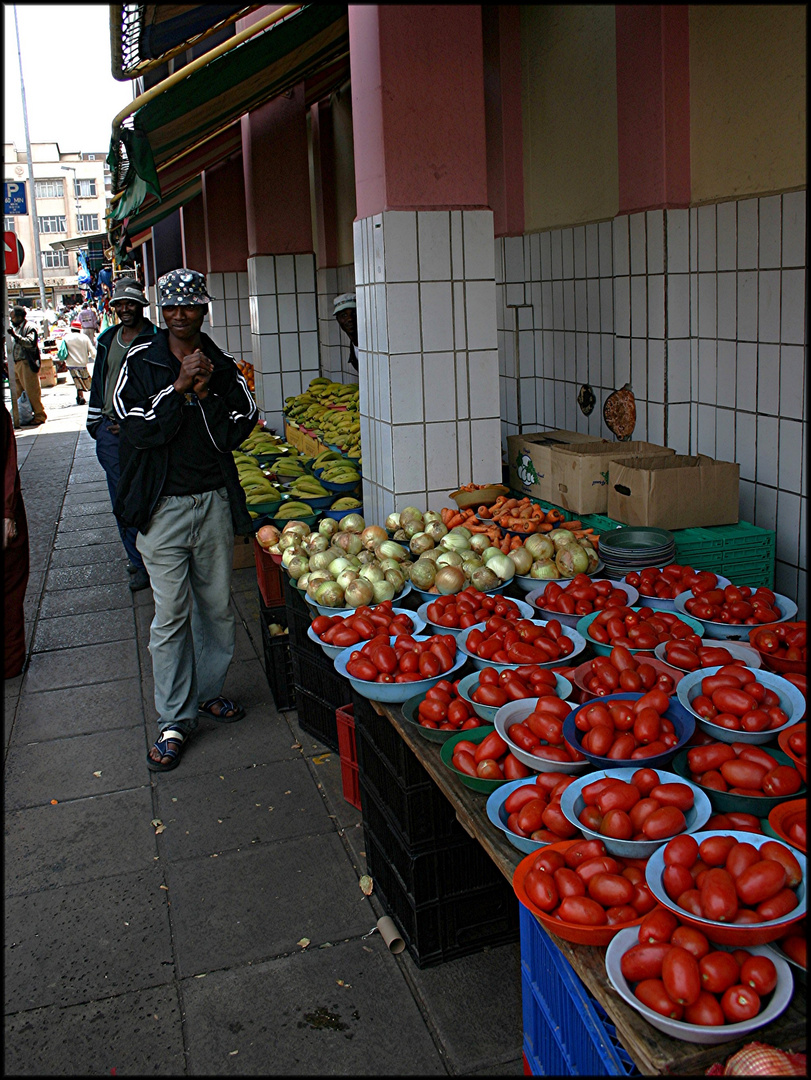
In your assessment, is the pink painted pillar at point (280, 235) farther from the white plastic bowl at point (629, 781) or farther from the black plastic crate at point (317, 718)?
the white plastic bowl at point (629, 781)

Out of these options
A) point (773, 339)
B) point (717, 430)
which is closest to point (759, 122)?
point (773, 339)

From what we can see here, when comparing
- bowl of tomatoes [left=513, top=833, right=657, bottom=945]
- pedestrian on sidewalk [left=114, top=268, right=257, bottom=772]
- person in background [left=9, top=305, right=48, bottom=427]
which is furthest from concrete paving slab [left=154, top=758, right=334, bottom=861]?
person in background [left=9, top=305, right=48, bottom=427]

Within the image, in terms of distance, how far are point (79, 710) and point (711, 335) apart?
4141mm

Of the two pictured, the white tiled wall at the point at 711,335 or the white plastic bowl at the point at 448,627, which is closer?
the white plastic bowl at the point at 448,627

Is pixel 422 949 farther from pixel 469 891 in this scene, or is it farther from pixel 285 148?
→ pixel 285 148

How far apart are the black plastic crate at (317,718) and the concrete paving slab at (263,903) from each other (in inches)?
32.3

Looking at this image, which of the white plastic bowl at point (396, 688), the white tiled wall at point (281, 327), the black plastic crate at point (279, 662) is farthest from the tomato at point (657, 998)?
the white tiled wall at point (281, 327)

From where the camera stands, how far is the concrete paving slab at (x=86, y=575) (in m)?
8.30

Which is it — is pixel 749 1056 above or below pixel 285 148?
below

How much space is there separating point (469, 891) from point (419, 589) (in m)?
1.35

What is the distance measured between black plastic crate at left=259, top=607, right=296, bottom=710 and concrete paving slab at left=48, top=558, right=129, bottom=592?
327 cm

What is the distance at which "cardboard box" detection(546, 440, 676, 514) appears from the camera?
4.86 metres

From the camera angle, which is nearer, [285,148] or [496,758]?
[496,758]

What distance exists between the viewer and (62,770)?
4.89m
